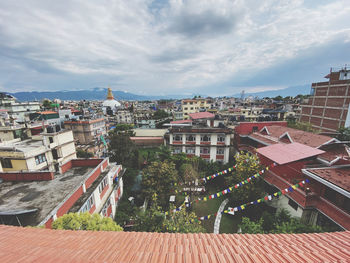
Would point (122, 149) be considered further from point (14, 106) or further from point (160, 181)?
point (14, 106)

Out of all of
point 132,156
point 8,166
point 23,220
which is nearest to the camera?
point 23,220

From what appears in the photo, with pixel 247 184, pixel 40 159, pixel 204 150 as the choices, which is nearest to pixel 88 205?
pixel 40 159

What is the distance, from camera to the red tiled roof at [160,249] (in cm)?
302

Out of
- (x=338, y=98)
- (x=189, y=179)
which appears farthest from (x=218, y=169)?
(x=338, y=98)

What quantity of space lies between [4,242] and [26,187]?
10.3 metres

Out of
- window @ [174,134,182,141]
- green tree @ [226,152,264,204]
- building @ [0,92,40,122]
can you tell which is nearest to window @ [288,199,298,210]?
green tree @ [226,152,264,204]

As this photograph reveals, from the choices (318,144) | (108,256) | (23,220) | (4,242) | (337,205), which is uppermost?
(108,256)

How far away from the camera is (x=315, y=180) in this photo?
12578 mm

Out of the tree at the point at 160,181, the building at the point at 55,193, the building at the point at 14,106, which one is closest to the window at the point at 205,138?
the tree at the point at 160,181

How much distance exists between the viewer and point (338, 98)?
33.8m

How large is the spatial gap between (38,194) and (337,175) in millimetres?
21964

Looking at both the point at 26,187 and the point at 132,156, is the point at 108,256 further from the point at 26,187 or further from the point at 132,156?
the point at 132,156

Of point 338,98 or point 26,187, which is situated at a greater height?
point 338,98

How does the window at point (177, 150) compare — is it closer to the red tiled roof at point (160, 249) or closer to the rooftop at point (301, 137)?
the rooftop at point (301, 137)
